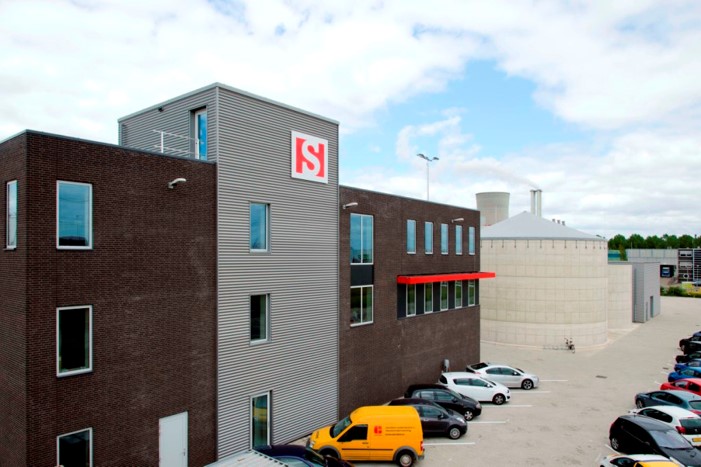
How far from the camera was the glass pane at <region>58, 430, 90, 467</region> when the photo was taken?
12.4m

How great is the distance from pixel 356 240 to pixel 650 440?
1345 cm

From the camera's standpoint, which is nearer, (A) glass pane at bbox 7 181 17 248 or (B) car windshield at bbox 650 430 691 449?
(A) glass pane at bbox 7 181 17 248

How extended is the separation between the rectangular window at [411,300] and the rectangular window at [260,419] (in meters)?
10.1

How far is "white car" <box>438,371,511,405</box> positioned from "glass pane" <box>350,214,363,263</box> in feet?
27.6

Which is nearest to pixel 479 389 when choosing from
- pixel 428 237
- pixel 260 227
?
pixel 428 237

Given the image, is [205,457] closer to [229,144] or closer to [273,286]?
[273,286]

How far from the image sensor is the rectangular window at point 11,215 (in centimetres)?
1252

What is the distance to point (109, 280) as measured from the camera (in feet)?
43.6

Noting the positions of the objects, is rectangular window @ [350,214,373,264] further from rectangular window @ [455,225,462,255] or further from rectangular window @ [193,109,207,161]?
rectangular window @ [455,225,462,255]

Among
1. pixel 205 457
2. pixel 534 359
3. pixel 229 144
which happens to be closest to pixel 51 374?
pixel 205 457

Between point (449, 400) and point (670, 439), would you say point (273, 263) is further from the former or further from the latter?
point (670, 439)

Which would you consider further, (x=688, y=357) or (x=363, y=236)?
(x=688, y=357)

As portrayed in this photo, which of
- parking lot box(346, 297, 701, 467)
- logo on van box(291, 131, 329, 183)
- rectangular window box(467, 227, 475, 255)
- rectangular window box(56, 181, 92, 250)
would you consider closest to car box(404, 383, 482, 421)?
parking lot box(346, 297, 701, 467)

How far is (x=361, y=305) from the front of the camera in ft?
73.7
